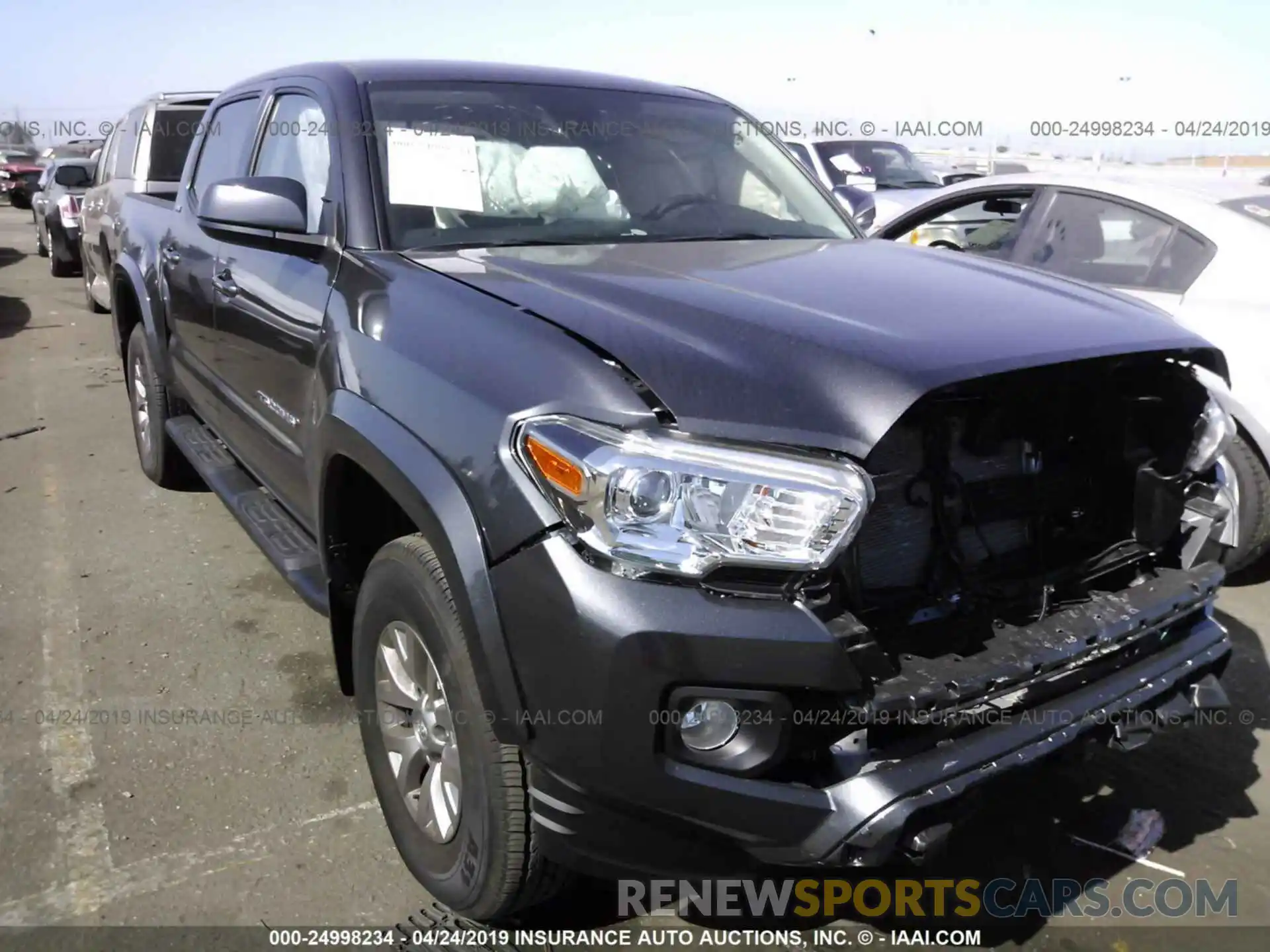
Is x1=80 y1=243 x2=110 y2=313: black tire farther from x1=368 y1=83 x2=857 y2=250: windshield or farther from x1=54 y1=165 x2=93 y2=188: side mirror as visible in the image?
x1=368 y1=83 x2=857 y2=250: windshield

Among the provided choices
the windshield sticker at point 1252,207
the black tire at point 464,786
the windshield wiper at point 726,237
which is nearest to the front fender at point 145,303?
the windshield wiper at point 726,237

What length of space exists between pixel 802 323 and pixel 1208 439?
1181 millimetres

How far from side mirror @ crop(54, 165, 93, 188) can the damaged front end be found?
34.0 feet

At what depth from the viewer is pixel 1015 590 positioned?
2320 millimetres

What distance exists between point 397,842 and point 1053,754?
1524mm

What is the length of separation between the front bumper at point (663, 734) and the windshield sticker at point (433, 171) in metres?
1.37

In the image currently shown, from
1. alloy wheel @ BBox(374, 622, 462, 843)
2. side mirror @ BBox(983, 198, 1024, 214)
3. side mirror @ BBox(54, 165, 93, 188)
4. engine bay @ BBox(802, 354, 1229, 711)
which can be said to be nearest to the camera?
engine bay @ BBox(802, 354, 1229, 711)

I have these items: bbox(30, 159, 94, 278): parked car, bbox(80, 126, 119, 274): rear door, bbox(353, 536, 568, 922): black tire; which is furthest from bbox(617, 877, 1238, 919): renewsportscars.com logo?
bbox(30, 159, 94, 278): parked car

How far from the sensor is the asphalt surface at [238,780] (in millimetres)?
2588

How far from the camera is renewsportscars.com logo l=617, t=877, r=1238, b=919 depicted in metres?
2.60

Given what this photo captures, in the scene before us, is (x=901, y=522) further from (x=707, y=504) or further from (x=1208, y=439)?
(x=1208, y=439)

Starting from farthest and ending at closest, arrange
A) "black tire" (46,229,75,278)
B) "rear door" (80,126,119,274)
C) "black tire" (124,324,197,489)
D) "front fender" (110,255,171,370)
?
"black tire" (46,229,75,278), "rear door" (80,126,119,274), "black tire" (124,324,197,489), "front fender" (110,255,171,370)

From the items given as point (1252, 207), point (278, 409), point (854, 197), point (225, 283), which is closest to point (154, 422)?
point (225, 283)

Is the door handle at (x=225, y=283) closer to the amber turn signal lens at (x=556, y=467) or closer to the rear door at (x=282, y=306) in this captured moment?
the rear door at (x=282, y=306)
